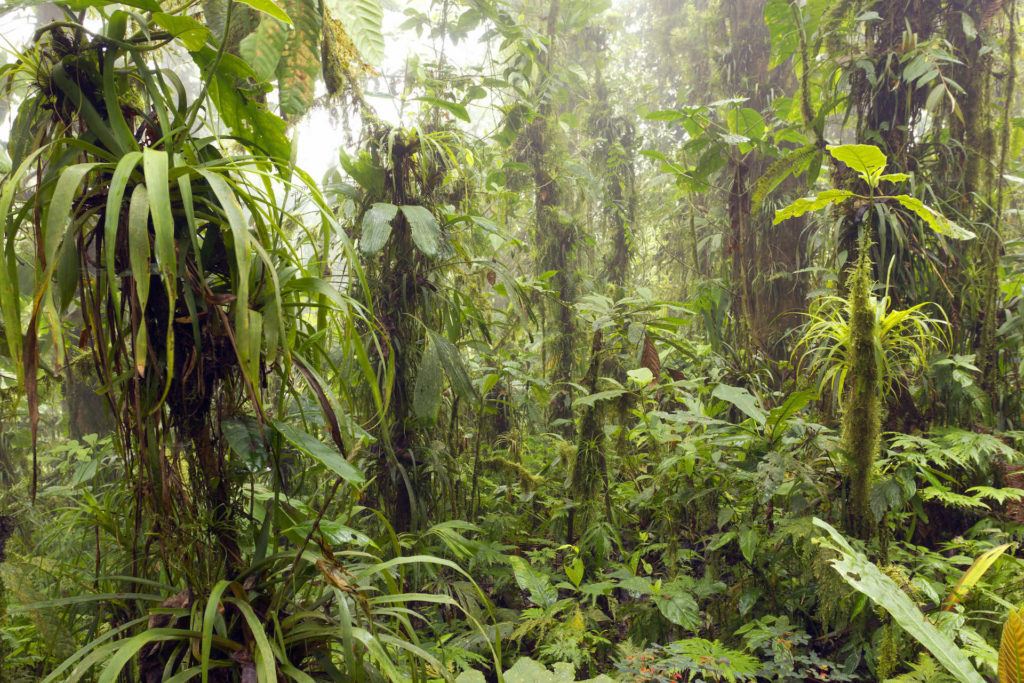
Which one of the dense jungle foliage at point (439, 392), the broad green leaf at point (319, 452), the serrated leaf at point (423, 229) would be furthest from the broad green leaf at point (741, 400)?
the broad green leaf at point (319, 452)

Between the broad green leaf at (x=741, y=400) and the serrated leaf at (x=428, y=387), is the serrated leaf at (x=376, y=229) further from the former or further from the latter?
the broad green leaf at (x=741, y=400)

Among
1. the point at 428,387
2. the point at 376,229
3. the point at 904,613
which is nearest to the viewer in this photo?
the point at 904,613

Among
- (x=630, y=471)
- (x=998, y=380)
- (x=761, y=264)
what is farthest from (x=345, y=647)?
(x=761, y=264)

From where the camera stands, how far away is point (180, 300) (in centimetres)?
99

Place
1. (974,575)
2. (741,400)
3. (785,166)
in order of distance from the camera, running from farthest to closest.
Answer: (785,166)
(741,400)
(974,575)

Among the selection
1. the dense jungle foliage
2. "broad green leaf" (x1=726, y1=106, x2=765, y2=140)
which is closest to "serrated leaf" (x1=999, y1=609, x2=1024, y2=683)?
the dense jungle foliage

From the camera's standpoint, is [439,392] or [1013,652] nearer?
[1013,652]

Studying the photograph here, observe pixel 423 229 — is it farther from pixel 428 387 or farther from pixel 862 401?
pixel 862 401

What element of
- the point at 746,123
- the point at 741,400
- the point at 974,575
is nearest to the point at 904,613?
the point at 974,575

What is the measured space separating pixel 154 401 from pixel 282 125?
23.8 inches

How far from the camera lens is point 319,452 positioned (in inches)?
40.0

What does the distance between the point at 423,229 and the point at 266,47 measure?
2.66ft

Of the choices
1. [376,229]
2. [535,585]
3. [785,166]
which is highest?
[785,166]

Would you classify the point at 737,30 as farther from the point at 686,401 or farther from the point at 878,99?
the point at 686,401
